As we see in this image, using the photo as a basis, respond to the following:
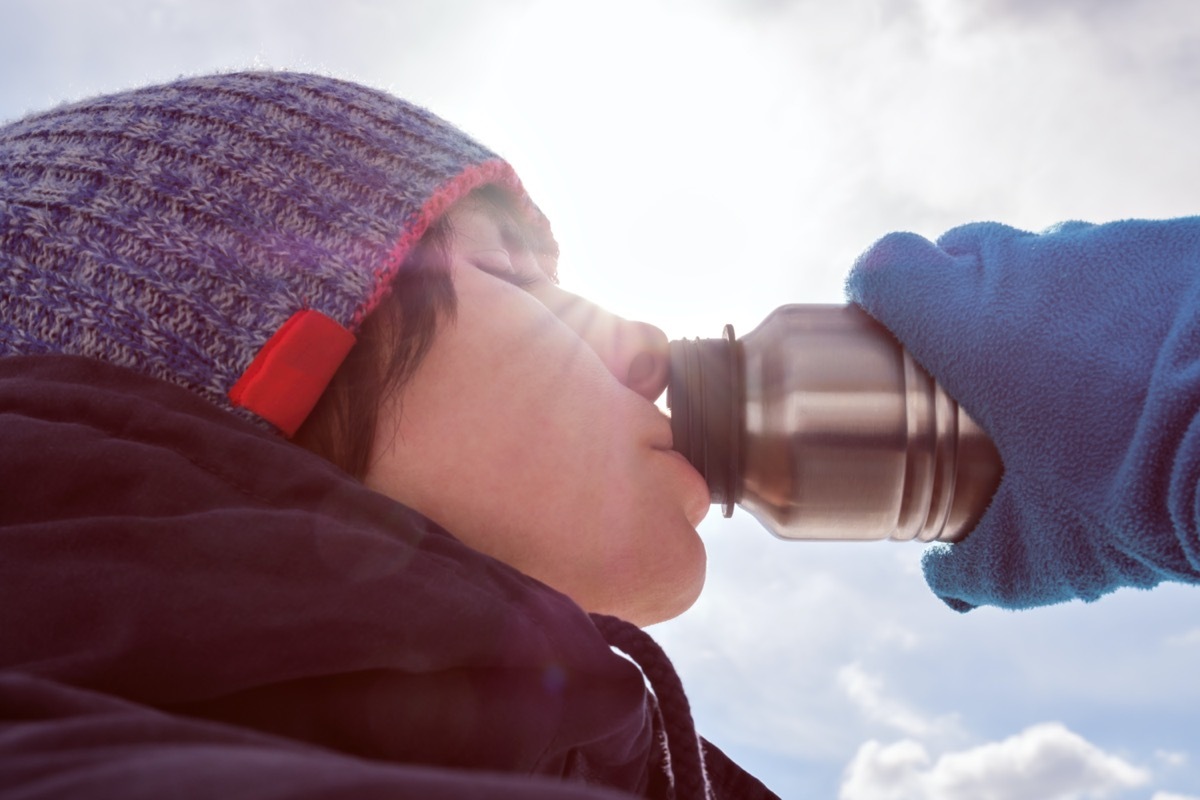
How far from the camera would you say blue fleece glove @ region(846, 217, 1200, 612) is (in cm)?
66

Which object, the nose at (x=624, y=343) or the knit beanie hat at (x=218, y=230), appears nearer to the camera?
the knit beanie hat at (x=218, y=230)

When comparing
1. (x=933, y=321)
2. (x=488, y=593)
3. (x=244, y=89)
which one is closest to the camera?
(x=488, y=593)

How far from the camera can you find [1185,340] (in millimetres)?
662

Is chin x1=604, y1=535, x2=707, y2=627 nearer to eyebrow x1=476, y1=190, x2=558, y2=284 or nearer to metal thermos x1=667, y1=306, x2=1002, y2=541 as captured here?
metal thermos x1=667, y1=306, x2=1002, y2=541

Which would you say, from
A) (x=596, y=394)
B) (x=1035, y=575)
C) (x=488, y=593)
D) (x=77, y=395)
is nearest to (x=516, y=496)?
(x=596, y=394)

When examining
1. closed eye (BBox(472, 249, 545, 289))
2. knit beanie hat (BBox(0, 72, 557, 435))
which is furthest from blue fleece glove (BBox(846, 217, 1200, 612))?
knit beanie hat (BBox(0, 72, 557, 435))

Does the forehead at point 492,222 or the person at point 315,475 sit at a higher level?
the forehead at point 492,222

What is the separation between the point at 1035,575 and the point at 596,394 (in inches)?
16.8

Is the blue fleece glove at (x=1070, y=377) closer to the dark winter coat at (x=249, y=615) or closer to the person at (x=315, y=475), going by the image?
the person at (x=315, y=475)

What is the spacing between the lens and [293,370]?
0.73m

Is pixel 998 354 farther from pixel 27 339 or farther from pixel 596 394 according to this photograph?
pixel 27 339

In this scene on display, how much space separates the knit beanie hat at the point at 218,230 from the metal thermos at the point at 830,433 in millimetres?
317

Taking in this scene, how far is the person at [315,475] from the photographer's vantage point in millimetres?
478

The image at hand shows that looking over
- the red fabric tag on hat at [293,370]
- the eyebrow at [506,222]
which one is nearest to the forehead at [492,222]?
the eyebrow at [506,222]
